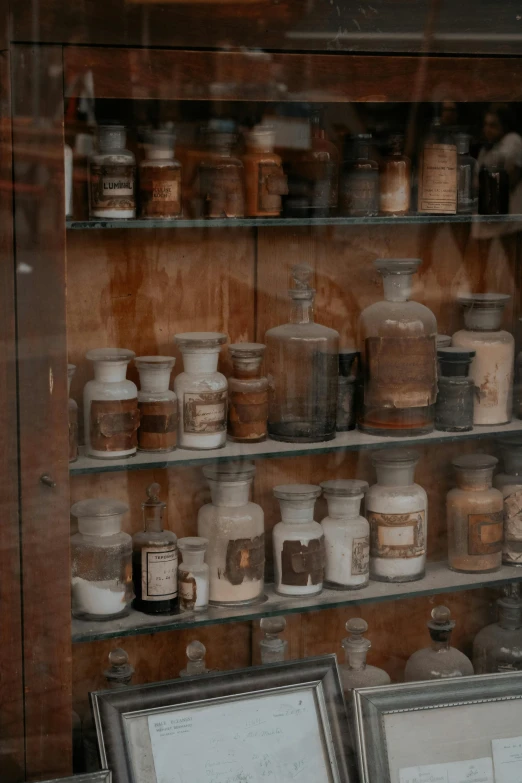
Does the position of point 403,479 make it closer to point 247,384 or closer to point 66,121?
point 247,384

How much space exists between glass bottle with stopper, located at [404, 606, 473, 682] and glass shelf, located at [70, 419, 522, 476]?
0.27 meters

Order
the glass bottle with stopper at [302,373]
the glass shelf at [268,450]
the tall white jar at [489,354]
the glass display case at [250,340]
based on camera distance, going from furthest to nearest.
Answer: the tall white jar at [489,354] < the glass bottle with stopper at [302,373] < the glass shelf at [268,450] < the glass display case at [250,340]

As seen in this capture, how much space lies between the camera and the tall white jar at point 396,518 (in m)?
1.69

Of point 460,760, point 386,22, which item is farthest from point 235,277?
point 460,760

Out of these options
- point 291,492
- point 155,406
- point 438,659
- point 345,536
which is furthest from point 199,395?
point 438,659

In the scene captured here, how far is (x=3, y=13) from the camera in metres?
1.31

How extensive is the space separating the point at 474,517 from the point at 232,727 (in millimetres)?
497

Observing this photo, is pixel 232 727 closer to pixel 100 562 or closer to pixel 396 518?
pixel 100 562

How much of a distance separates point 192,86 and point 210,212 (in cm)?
17

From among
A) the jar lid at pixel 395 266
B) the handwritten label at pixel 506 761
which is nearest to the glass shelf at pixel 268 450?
the jar lid at pixel 395 266

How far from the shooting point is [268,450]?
161cm

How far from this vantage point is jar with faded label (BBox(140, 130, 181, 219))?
1.49 meters

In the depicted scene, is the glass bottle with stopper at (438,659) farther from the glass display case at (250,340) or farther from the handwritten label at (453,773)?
the handwritten label at (453,773)

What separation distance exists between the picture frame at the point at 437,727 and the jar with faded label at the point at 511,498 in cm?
20
